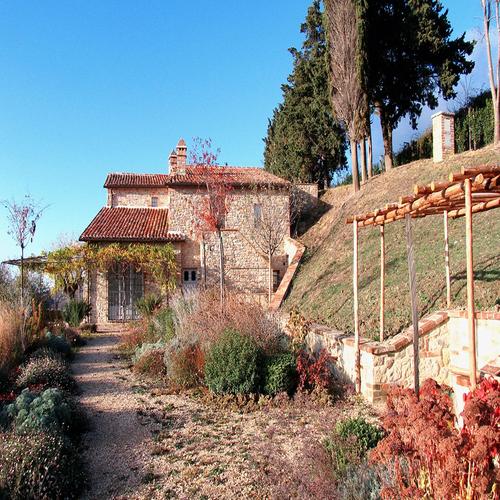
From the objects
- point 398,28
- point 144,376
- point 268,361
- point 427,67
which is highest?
point 398,28

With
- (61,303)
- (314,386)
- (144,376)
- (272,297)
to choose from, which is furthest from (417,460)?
(61,303)

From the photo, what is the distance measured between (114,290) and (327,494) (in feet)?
52.4

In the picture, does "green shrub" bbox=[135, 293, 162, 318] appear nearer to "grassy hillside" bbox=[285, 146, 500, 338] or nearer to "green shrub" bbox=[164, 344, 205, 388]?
"grassy hillside" bbox=[285, 146, 500, 338]

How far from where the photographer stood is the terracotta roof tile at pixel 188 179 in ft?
60.2

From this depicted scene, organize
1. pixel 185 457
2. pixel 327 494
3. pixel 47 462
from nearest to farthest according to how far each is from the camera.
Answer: pixel 327 494
pixel 47 462
pixel 185 457

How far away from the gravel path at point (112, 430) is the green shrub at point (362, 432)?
1926 millimetres

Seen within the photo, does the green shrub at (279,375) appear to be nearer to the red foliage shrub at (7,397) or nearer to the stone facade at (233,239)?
the red foliage shrub at (7,397)

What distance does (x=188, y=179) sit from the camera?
61.0 feet

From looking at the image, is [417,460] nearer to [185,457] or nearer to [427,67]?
[185,457]

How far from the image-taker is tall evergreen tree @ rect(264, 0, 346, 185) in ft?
72.8

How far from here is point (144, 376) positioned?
834 cm

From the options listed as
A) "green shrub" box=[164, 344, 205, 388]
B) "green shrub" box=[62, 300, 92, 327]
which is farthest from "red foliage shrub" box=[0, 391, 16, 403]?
"green shrub" box=[62, 300, 92, 327]

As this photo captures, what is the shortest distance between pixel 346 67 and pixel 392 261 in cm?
1090

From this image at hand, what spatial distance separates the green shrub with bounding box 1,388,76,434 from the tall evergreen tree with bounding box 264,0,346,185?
19137 millimetres
